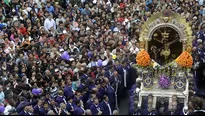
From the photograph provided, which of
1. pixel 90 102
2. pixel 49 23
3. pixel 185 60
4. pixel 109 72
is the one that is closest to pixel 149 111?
pixel 90 102

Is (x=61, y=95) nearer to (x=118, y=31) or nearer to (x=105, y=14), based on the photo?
(x=118, y=31)

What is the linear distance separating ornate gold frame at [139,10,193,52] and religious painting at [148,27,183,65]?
195 millimetres

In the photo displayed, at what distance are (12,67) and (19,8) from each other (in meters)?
5.99

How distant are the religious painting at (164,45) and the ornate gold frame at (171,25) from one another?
0.20m

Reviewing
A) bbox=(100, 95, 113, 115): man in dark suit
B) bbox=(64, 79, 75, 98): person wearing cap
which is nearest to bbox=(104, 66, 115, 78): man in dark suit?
bbox=(64, 79, 75, 98): person wearing cap

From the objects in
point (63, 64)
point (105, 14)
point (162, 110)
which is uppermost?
point (105, 14)

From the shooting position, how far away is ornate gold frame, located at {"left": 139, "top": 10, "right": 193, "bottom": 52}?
22.5 meters

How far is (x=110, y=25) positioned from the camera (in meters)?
28.8

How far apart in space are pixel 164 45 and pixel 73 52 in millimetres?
4486

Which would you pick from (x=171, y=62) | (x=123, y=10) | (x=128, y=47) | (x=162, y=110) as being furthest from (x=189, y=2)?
(x=162, y=110)

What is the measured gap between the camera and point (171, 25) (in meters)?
22.5

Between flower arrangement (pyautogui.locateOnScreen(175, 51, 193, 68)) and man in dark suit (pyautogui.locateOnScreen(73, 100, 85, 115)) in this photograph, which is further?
flower arrangement (pyautogui.locateOnScreen(175, 51, 193, 68))

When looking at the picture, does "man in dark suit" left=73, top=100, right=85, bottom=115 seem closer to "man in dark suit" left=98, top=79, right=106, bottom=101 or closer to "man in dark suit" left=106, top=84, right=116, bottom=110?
"man in dark suit" left=98, top=79, right=106, bottom=101

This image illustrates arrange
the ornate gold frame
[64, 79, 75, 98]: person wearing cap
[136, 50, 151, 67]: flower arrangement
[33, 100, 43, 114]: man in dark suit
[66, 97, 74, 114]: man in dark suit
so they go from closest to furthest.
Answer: [33, 100, 43, 114]: man in dark suit < [66, 97, 74, 114]: man in dark suit < [64, 79, 75, 98]: person wearing cap < [136, 50, 151, 67]: flower arrangement < the ornate gold frame
